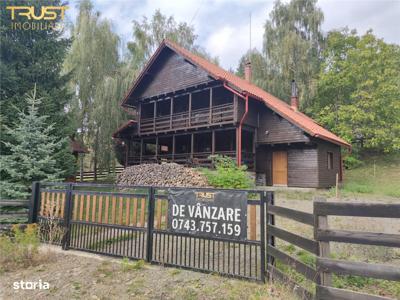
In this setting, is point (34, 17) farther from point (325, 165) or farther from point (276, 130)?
point (325, 165)

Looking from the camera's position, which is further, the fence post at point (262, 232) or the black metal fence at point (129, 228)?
the black metal fence at point (129, 228)

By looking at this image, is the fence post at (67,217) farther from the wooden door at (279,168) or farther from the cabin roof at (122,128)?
the cabin roof at (122,128)

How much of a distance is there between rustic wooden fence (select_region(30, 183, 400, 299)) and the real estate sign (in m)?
0.12

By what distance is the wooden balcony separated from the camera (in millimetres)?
14969

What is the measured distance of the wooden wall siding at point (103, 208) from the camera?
191 inches

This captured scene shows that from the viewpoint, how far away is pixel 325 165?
50.4ft

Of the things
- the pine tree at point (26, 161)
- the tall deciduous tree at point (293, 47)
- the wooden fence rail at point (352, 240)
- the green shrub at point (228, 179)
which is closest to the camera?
the wooden fence rail at point (352, 240)

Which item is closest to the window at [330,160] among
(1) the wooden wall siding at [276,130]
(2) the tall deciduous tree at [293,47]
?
(1) the wooden wall siding at [276,130]

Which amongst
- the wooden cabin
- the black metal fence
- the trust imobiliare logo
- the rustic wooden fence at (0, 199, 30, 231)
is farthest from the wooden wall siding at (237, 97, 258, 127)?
the rustic wooden fence at (0, 199, 30, 231)

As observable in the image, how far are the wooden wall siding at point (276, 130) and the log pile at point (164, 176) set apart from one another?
547cm

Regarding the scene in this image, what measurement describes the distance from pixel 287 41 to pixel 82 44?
654 inches

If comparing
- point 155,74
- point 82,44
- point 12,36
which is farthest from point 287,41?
point 12,36

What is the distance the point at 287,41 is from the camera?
23047 millimetres

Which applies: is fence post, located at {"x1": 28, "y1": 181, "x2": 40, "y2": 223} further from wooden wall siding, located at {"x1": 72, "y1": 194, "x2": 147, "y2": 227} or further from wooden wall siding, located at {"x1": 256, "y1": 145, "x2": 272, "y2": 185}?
wooden wall siding, located at {"x1": 256, "y1": 145, "x2": 272, "y2": 185}
